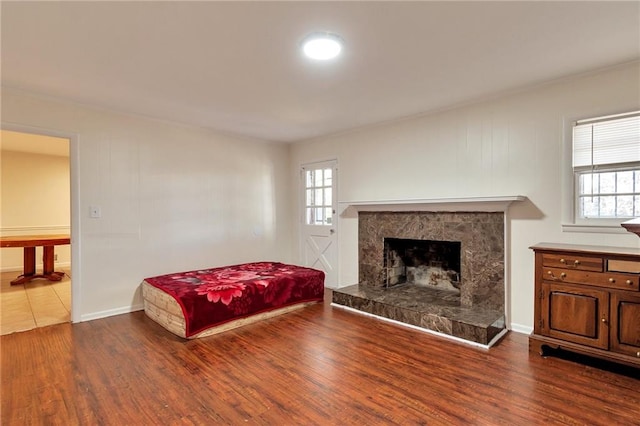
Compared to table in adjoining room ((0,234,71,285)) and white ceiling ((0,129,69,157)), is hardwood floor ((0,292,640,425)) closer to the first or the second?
table in adjoining room ((0,234,71,285))

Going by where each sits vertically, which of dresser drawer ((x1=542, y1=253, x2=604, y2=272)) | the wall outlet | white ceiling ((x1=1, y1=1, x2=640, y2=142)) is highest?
white ceiling ((x1=1, y1=1, x2=640, y2=142))

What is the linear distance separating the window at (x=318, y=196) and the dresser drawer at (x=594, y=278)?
3.03 meters

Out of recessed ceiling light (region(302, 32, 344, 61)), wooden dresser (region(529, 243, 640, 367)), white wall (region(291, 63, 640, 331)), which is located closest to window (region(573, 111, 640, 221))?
white wall (region(291, 63, 640, 331))

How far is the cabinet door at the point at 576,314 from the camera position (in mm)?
2432

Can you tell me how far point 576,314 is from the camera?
254 centimetres

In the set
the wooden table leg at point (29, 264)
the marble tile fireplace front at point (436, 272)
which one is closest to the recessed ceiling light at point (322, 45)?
the marble tile fireplace front at point (436, 272)

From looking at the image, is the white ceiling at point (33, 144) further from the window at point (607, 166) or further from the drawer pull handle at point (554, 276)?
the window at point (607, 166)

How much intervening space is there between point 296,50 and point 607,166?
281 cm

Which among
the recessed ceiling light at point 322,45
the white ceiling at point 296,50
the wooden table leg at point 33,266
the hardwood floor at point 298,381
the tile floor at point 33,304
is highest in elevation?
the white ceiling at point 296,50

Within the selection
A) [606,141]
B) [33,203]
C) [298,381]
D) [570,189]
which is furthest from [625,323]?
[33,203]

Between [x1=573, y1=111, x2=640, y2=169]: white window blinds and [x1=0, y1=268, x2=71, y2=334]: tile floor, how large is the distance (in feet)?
18.0

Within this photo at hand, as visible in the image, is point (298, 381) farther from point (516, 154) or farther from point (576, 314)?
point (516, 154)

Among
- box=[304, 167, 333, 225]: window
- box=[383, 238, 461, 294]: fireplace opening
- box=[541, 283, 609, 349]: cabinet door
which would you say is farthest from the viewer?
box=[304, 167, 333, 225]: window

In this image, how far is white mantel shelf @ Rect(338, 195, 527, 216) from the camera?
10.6 feet
